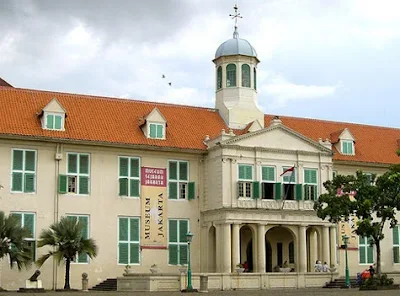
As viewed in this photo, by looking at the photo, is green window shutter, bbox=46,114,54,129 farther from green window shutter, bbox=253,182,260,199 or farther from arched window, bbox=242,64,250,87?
arched window, bbox=242,64,250,87

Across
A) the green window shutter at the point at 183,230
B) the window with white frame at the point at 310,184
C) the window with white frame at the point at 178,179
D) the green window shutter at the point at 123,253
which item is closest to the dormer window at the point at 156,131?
the window with white frame at the point at 178,179

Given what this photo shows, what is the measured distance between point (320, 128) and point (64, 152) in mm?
18887

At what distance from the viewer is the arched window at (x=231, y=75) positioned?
5006cm

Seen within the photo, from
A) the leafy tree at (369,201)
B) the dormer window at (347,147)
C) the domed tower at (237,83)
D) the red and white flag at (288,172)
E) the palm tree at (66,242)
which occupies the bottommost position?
the palm tree at (66,242)

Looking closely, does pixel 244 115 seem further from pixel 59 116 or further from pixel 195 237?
pixel 59 116

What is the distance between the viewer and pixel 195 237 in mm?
45312

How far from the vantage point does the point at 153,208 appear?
44031 mm

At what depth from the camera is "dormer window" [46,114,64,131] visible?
4194 centimetres

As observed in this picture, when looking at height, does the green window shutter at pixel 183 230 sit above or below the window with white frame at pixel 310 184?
below

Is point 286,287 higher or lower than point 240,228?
lower

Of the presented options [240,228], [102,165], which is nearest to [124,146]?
[102,165]

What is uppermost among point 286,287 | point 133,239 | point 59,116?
point 59,116

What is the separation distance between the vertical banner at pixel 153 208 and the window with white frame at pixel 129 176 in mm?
348

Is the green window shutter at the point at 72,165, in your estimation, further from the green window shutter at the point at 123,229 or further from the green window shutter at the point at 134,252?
the green window shutter at the point at 134,252
